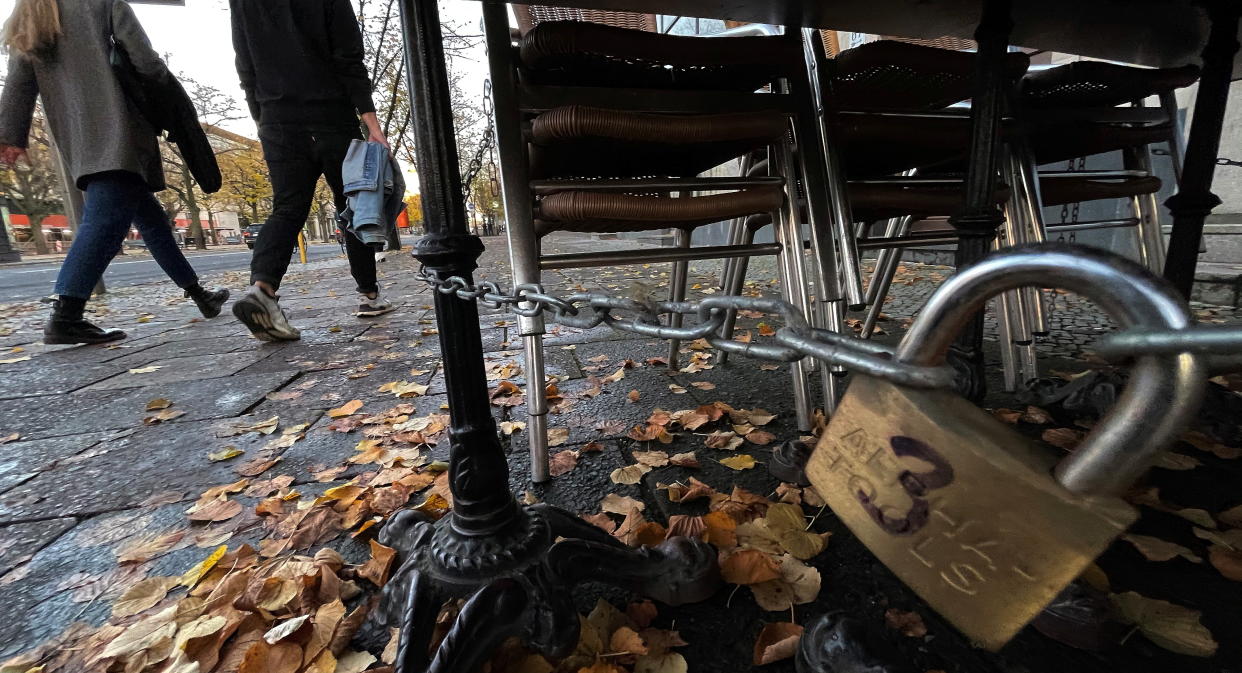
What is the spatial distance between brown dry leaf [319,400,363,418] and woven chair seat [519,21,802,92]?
144 centimetres

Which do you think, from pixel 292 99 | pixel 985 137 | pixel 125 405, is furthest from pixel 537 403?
pixel 292 99

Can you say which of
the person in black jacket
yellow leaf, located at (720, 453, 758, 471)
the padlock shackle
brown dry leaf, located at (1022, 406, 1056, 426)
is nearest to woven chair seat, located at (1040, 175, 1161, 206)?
brown dry leaf, located at (1022, 406, 1056, 426)

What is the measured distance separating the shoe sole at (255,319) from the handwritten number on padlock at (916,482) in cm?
351

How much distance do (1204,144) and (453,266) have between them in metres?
2.32

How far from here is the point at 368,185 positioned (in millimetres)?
3004

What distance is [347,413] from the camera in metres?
2.10

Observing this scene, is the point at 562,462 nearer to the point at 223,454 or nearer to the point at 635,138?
the point at 635,138

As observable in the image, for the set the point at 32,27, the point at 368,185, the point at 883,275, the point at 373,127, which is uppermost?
the point at 32,27

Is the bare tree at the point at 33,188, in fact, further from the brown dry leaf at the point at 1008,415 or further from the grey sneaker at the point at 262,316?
the brown dry leaf at the point at 1008,415

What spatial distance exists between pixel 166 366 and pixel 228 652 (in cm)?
275

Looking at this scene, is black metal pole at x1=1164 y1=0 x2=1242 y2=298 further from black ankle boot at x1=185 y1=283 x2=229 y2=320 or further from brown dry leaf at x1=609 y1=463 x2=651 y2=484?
black ankle boot at x1=185 y1=283 x2=229 y2=320

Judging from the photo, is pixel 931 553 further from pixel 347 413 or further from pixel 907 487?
pixel 347 413

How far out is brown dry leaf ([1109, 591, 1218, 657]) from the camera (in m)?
0.85

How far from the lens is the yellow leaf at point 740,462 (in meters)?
1.51
